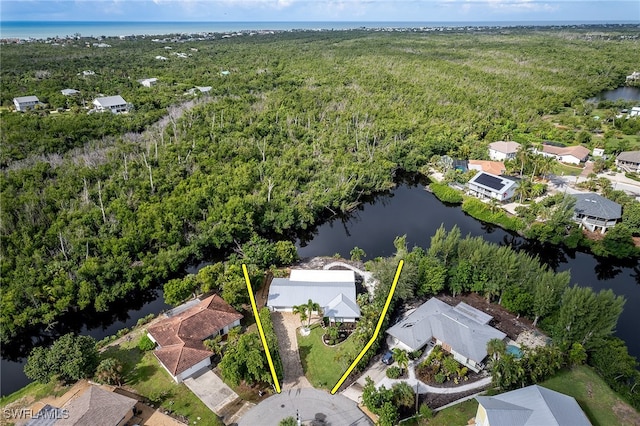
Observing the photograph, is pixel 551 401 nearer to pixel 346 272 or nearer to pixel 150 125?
pixel 346 272

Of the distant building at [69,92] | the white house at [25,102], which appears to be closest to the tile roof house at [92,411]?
the white house at [25,102]

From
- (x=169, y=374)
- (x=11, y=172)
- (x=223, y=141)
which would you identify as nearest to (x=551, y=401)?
(x=169, y=374)

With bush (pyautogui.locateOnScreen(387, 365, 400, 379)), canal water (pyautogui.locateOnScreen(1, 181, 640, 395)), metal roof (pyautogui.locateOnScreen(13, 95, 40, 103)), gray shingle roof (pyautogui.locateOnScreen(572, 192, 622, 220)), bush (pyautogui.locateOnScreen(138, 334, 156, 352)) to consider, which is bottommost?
canal water (pyautogui.locateOnScreen(1, 181, 640, 395))

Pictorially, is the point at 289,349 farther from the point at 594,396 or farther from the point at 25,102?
the point at 25,102

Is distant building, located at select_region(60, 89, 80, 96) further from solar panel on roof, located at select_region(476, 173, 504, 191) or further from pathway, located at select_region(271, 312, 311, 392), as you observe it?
solar panel on roof, located at select_region(476, 173, 504, 191)

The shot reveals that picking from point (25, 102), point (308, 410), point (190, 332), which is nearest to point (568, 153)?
point (308, 410)

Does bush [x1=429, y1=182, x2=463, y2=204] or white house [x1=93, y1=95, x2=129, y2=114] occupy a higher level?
white house [x1=93, y1=95, x2=129, y2=114]

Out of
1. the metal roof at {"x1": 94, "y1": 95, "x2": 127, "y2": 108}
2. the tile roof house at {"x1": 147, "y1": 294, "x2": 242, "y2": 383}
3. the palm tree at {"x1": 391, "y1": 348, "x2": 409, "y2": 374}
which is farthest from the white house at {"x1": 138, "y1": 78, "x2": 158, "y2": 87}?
the palm tree at {"x1": 391, "y1": 348, "x2": 409, "y2": 374}
